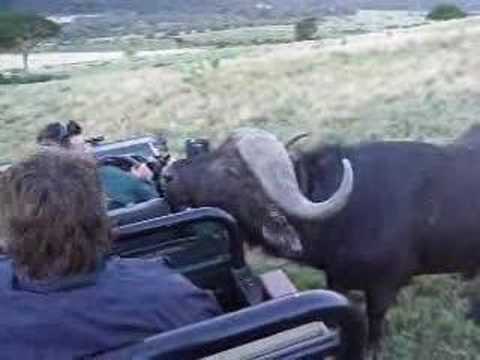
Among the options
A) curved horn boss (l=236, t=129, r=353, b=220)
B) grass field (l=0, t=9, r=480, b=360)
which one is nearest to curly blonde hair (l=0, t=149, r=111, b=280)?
curved horn boss (l=236, t=129, r=353, b=220)

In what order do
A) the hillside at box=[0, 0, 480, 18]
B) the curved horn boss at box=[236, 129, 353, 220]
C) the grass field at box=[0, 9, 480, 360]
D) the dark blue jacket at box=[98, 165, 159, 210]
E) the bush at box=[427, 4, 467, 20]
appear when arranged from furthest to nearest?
the hillside at box=[0, 0, 480, 18] < the bush at box=[427, 4, 467, 20] < the grass field at box=[0, 9, 480, 360] < the curved horn boss at box=[236, 129, 353, 220] < the dark blue jacket at box=[98, 165, 159, 210]

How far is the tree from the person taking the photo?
164 ft

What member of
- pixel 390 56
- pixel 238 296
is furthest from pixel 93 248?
pixel 390 56

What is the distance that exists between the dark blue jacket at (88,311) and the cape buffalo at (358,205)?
3149 mm

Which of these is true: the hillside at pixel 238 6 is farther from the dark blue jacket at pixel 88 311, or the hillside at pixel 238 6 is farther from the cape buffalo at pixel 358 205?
the dark blue jacket at pixel 88 311

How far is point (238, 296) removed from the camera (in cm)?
388

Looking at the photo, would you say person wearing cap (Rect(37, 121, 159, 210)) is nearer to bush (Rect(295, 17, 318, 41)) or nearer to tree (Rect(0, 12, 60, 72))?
tree (Rect(0, 12, 60, 72))

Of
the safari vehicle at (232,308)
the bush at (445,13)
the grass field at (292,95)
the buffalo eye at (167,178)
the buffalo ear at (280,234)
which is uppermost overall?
the safari vehicle at (232,308)

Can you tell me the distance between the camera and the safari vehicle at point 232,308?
8.13 feet

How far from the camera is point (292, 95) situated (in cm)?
2153

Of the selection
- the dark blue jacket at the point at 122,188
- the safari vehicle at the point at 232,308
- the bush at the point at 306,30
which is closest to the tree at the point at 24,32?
the bush at the point at 306,30

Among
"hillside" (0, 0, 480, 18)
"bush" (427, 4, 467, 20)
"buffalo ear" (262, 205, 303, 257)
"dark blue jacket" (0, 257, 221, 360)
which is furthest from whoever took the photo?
"hillside" (0, 0, 480, 18)

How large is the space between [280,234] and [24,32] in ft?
151

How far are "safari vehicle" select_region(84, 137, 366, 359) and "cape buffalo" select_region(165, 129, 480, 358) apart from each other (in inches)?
72.3
